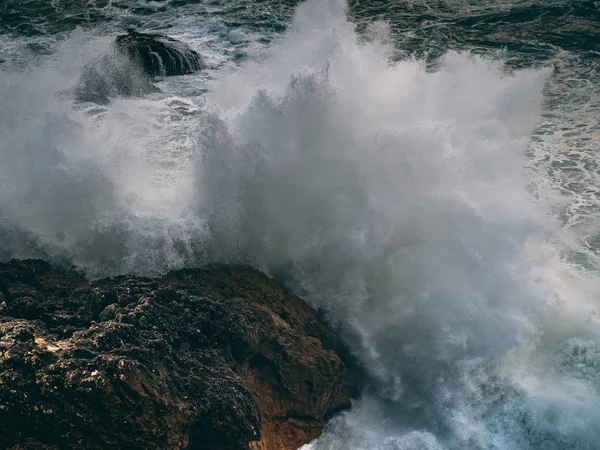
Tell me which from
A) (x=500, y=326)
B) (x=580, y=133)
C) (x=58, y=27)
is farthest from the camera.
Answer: (x=58, y=27)

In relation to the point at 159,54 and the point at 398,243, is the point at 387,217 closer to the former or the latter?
the point at 398,243

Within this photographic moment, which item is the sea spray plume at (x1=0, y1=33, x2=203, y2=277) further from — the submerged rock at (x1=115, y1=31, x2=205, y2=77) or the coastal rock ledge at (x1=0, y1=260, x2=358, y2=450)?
the submerged rock at (x1=115, y1=31, x2=205, y2=77)

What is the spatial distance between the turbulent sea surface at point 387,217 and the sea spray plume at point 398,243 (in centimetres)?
3

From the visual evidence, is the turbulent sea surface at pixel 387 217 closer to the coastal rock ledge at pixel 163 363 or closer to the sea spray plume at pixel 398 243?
the sea spray plume at pixel 398 243

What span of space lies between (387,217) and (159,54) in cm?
950

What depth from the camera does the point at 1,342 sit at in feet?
22.6

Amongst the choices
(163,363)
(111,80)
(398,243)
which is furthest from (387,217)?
(111,80)

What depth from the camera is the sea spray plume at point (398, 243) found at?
9258 millimetres

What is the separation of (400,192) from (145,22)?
1263cm

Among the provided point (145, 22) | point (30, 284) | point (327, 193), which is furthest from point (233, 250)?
point (145, 22)

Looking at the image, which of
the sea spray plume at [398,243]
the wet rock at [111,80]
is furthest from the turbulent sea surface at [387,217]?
the wet rock at [111,80]

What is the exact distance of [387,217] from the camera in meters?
11.0

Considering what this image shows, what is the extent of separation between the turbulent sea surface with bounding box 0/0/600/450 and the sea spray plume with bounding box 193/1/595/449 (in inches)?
1.2

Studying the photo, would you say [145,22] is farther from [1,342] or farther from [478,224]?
[1,342]
